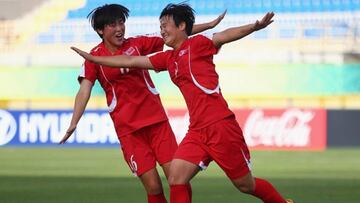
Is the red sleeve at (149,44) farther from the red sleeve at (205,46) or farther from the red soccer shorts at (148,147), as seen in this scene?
the red sleeve at (205,46)

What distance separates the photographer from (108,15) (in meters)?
8.02

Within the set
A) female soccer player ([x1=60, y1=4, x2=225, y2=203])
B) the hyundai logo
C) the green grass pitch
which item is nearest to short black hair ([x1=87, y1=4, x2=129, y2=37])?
female soccer player ([x1=60, y1=4, x2=225, y2=203])

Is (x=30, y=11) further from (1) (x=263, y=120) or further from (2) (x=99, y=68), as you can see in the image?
(2) (x=99, y=68)

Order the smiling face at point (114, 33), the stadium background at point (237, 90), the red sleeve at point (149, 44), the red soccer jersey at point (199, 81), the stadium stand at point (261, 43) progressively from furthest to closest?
1. the stadium stand at point (261, 43)
2. the stadium background at point (237, 90)
3. the red sleeve at point (149, 44)
4. the smiling face at point (114, 33)
5. the red soccer jersey at point (199, 81)

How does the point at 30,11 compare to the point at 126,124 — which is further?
the point at 30,11

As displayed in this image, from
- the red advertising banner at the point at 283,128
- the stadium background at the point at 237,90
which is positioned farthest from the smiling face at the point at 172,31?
the red advertising banner at the point at 283,128

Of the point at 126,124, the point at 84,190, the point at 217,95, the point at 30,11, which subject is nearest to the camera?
the point at 217,95

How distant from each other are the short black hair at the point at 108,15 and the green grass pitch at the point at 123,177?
404cm

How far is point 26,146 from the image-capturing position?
960 inches

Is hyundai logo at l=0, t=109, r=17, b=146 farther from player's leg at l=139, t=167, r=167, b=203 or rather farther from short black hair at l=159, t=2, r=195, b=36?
short black hair at l=159, t=2, r=195, b=36

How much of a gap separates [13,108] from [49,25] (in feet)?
23.1

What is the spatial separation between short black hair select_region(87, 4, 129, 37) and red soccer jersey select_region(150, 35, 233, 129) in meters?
0.65

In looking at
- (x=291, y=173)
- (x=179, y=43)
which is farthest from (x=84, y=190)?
(x=179, y=43)

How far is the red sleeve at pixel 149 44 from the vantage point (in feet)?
27.5
